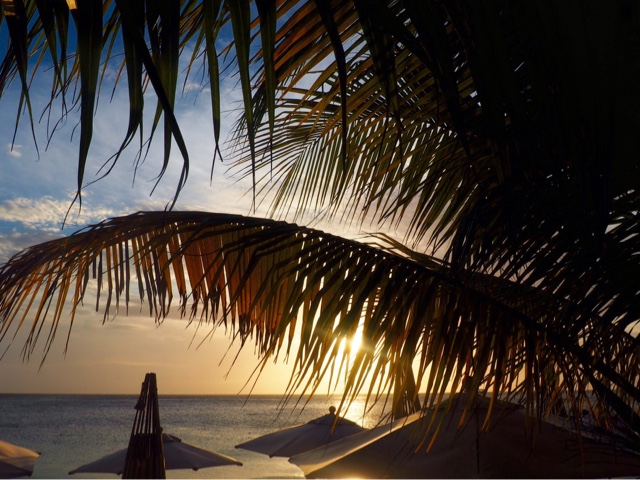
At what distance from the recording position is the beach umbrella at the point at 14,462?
31.8 feet

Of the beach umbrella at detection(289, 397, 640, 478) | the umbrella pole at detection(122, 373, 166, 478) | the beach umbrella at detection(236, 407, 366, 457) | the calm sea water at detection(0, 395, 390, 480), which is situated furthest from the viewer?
the calm sea water at detection(0, 395, 390, 480)

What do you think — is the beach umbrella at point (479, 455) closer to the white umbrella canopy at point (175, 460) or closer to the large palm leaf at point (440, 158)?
the large palm leaf at point (440, 158)

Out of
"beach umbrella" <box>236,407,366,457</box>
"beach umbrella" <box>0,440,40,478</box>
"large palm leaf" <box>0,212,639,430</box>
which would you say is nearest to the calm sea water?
"beach umbrella" <box>236,407,366,457</box>

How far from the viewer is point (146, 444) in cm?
601

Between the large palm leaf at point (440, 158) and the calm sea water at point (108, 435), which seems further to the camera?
the calm sea water at point (108, 435)

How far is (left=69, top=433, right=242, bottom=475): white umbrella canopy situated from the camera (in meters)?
10.5

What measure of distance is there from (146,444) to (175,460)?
508 cm

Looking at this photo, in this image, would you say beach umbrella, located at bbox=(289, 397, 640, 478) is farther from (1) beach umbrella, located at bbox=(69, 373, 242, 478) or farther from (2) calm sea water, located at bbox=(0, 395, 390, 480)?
(2) calm sea water, located at bbox=(0, 395, 390, 480)

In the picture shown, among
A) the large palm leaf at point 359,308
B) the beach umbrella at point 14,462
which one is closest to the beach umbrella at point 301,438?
the beach umbrella at point 14,462

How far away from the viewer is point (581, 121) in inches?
45.3

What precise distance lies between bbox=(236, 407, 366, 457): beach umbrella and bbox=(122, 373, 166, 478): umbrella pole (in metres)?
5.59

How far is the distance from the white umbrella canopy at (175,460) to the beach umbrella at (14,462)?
836 millimetres

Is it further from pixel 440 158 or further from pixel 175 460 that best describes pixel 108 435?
pixel 440 158

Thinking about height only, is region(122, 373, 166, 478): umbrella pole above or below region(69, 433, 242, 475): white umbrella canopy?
above
